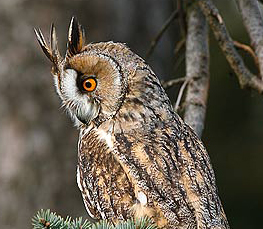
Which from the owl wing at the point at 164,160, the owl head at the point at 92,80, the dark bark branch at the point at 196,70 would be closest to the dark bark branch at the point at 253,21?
the dark bark branch at the point at 196,70

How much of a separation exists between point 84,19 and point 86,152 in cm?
206

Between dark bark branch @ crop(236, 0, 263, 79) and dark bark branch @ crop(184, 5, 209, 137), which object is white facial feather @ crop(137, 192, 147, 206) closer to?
dark bark branch @ crop(184, 5, 209, 137)

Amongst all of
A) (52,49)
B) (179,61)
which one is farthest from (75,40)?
(179,61)

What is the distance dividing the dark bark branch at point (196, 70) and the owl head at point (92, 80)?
43 cm

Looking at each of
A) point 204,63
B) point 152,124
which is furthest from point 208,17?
point 152,124

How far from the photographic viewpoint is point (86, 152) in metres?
3.33

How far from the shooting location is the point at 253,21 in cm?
362

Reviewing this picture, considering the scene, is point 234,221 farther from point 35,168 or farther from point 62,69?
point 62,69

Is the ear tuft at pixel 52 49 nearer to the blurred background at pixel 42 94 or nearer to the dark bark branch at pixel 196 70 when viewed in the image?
the dark bark branch at pixel 196 70

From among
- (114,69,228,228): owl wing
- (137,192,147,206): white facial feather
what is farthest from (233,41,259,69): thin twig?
(137,192,147,206): white facial feather

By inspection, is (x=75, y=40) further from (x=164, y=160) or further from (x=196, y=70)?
(x=164, y=160)

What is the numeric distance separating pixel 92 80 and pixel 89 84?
29mm

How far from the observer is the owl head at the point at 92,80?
342 centimetres

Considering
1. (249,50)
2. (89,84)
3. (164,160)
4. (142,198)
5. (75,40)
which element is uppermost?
(75,40)
